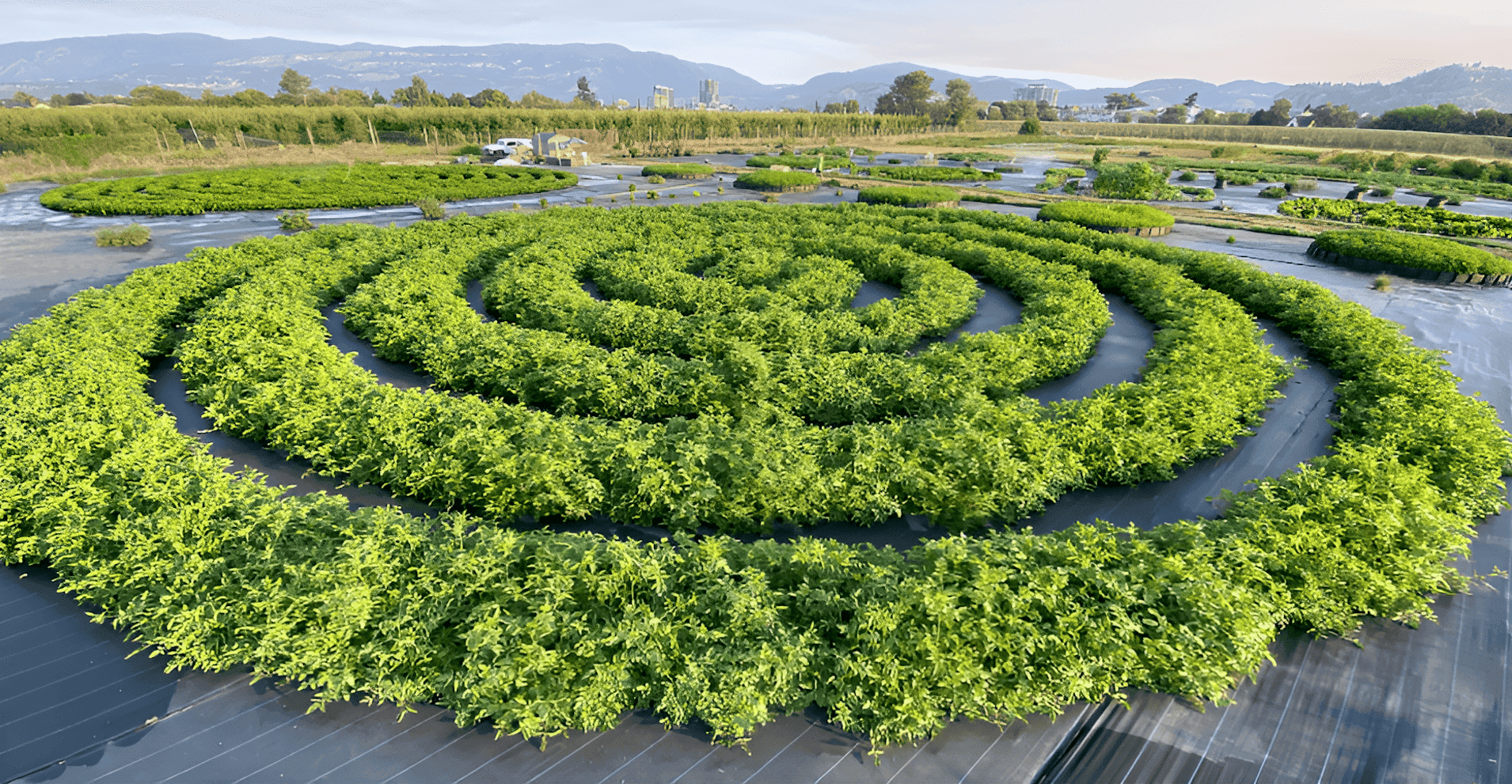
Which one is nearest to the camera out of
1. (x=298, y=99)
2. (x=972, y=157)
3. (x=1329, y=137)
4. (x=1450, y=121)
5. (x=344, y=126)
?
(x=344, y=126)

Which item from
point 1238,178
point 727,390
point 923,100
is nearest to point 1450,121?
point 923,100

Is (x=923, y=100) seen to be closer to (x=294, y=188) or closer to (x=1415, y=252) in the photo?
(x=1415, y=252)

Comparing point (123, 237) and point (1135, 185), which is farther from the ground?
point (1135, 185)

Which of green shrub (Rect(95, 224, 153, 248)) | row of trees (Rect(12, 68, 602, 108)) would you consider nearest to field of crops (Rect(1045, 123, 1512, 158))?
row of trees (Rect(12, 68, 602, 108))

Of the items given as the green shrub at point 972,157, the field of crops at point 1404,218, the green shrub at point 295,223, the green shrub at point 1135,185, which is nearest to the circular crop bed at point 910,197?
the green shrub at point 1135,185

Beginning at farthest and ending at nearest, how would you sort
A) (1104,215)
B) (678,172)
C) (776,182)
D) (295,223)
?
(678,172) → (776,182) → (1104,215) → (295,223)

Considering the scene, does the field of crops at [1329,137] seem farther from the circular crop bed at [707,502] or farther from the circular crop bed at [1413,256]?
the circular crop bed at [707,502]

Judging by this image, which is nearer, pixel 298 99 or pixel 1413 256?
pixel 1413 256
